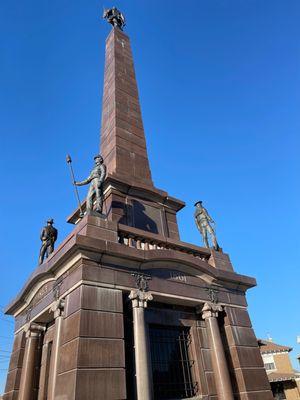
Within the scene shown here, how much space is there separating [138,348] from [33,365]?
149 inches

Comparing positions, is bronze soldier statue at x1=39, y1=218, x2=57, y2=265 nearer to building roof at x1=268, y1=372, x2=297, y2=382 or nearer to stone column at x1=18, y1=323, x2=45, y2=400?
stone column at x1=18, y1=323, x2=45, y2=400

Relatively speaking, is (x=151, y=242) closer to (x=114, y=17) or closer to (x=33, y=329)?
(x=33, y=329)

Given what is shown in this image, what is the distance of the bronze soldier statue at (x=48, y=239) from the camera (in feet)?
37.0

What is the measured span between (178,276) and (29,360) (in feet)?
15.8

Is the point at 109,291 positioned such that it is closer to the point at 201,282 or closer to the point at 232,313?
the point at 201,282

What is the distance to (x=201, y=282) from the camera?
972 cm

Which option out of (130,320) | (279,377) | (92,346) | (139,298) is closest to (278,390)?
(279,377)

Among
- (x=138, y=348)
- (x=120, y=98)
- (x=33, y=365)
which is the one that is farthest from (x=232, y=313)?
(x=120, y=98)

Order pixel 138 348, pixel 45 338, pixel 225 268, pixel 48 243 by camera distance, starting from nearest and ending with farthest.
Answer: pixel 138 348 → pixel 45 338 → pixel 225 268 → pixel 48 243

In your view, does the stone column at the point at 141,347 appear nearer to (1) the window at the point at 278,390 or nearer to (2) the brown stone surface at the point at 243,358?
(2) the brown stone surface at the point at 243,358

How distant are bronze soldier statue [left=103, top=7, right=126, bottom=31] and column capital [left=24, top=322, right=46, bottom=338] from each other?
1948 cm

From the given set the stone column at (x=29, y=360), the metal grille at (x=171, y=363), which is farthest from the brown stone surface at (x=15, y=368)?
the metal grille at (x=171, y=363)

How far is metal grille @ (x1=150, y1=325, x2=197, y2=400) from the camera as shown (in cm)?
823

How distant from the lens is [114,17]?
22.7 metres
